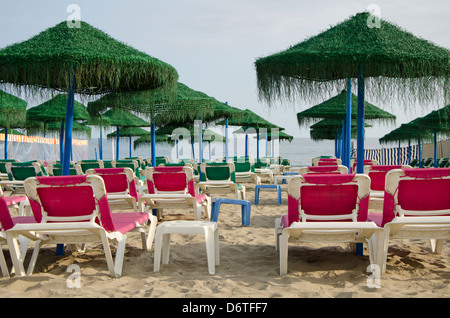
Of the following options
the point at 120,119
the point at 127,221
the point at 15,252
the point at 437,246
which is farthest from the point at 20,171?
the point at 120,119

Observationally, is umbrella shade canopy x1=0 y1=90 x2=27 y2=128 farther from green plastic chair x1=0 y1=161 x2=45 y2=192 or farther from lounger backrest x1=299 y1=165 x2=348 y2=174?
lounger backrest x1=299 y1=165 x2=348 y2=174

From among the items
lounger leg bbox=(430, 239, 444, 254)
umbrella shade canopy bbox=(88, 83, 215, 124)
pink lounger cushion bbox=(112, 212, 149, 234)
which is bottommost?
lounger leg bbox=(430, 239, 444, 254)

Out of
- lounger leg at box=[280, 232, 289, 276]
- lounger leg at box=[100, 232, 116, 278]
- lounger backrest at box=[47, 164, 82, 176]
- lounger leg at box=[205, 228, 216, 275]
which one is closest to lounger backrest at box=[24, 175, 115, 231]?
lounger leg at box=[100, 232, 116, 278]

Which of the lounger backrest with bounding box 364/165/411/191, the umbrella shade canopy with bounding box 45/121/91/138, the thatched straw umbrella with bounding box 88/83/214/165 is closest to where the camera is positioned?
the lounger backrest with bounding box 364/165/411/191

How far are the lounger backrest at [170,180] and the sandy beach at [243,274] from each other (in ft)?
2.85

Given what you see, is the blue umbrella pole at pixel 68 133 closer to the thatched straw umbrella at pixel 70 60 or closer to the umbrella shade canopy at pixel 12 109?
the thatched straw umbrella at pixel 70 60

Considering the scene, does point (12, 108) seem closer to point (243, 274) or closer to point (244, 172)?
point (244, 172)

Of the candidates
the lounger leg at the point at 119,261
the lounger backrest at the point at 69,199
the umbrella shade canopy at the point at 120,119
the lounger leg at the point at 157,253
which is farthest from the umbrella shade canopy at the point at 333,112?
the lounger backrest at the point at 69,199

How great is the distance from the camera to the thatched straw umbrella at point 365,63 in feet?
14.5

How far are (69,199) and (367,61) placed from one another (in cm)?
321

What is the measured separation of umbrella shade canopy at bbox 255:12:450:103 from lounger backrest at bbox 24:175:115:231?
2599 millimetres

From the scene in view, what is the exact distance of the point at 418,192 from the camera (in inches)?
124

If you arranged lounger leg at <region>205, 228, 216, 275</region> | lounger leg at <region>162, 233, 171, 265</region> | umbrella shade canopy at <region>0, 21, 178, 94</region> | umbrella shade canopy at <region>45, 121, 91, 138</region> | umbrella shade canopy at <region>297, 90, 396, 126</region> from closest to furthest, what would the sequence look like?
lounger leg at <region>205, 228, 216, 275</region> → lounger leg at <region>162, 233, 171, 265</region> → umbrella shade canopy at <region>0, 21, 178, 94</region> → umbrella shade canopy at <region>297, 90, 396, 126</region> → umbrella shade canopy at <region>45, 121, 91, 138</region>

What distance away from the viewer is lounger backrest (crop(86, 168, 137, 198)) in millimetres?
4828
